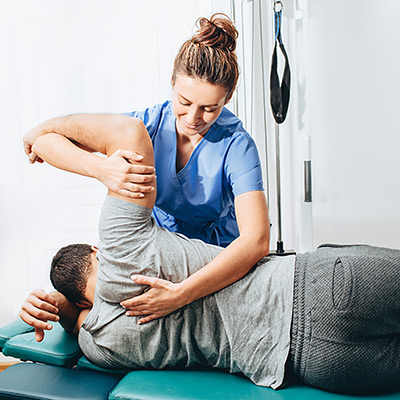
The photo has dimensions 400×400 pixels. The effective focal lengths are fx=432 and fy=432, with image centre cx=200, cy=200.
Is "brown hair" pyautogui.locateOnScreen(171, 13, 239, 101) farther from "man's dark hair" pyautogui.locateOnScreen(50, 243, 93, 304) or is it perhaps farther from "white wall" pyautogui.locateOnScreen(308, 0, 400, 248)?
"white wall" pyautogui.locateOnScreen(308, 0, 400, 248)

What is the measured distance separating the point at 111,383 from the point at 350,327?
0.69m

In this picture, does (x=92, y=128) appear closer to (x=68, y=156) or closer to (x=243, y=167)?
(x=68, y=156)

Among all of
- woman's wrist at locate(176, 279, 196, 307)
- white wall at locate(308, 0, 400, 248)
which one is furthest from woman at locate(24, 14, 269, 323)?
white wall at locate(308, 0, 400, 248)

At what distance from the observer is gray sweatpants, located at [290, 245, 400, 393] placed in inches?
43.3

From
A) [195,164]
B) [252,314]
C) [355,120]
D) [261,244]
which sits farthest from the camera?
[355,120]

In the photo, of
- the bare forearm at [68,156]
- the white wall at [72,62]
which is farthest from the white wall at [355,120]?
the bare forearm at [68,156]

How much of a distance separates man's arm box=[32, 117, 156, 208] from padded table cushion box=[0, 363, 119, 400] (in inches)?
20.7

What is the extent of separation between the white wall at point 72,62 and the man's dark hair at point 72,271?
124cm

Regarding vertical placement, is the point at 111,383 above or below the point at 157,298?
below

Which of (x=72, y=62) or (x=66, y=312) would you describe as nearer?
(x=66, y=312)

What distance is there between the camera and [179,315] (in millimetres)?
1239

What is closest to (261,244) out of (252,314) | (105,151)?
(252,314)

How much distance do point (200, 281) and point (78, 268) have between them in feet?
1.52

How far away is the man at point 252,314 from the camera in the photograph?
3.64 feet
